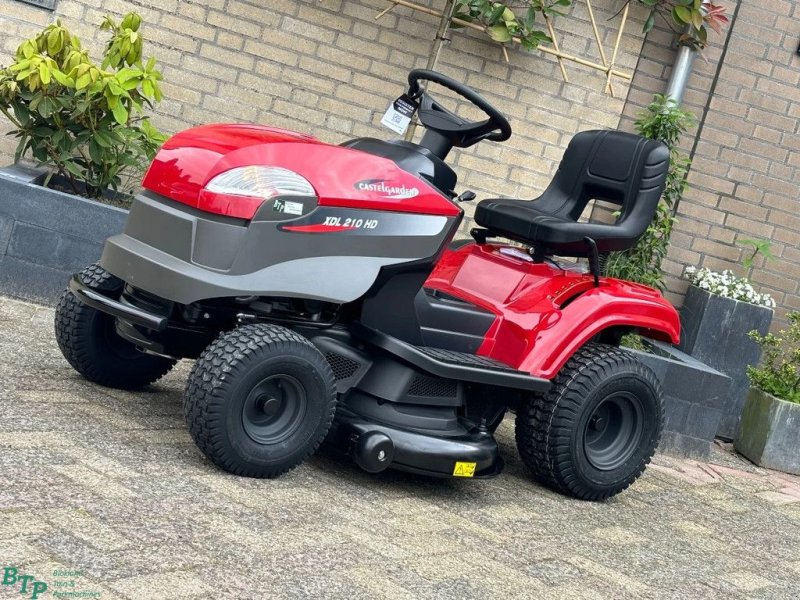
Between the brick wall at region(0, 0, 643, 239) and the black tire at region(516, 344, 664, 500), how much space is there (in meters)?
2.69

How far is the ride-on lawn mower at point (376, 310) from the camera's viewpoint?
393 centimetres

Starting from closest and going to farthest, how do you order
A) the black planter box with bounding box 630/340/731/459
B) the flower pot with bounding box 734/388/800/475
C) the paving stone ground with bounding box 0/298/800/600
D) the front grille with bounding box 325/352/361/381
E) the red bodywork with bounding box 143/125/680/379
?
the paving stone ground with bounding box 0/298/800/600, the red bodywork with bounding box 143/125/680/379, the front grille with bounding box 325/352/361/381, the black planter box with bounding box 630/340/731/459, the flower pot with bounding box 734/388/800/475

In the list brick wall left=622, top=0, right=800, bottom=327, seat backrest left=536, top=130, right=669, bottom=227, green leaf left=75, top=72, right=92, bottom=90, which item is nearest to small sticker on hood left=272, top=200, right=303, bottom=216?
seat backrest left=536, top=130, right=669, bottom=227

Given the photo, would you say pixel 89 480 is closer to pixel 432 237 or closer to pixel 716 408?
pixel 432 237

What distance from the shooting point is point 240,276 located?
12.8ft

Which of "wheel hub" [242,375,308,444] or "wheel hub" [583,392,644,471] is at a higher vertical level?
"wheel hub" [583,392,644,471]

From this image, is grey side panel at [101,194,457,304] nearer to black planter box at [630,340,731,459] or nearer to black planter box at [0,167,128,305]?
black planter box at [0,167,128,305]

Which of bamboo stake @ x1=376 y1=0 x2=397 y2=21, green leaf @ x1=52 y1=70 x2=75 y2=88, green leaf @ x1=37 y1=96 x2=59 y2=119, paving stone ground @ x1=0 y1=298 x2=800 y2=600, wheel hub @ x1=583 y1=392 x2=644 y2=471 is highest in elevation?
bamboo stake @ x1=376 y1=0 x2=397 y2=21

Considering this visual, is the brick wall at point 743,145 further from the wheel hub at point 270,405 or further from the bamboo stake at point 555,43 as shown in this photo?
the wheel hub at point 270,405

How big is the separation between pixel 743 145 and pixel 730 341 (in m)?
1.34

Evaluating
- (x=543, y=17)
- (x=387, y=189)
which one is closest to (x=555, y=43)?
(x=543, y=17)

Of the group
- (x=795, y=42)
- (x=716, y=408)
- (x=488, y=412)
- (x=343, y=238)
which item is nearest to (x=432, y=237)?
(x=343, y=238)

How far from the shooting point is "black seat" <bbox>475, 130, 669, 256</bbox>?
494 centimetres

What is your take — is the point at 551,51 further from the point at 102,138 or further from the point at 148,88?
the point at 102,138
